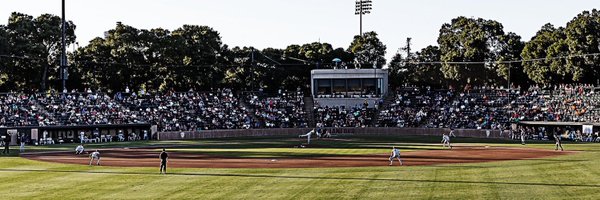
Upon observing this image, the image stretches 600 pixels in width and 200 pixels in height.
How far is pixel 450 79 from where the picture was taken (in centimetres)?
10394

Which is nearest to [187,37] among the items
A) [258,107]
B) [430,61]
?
[258,107]

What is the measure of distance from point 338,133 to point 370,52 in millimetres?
37421

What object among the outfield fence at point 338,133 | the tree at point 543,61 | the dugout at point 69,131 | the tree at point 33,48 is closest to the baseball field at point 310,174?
the dugout at point 69,131

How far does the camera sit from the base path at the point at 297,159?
42.9 metres

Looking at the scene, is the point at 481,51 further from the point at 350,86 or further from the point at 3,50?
the point at 3,50

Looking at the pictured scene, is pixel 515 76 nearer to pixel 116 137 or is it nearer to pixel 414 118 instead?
pixel 414 118

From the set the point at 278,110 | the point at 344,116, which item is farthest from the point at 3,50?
the point at 344,116

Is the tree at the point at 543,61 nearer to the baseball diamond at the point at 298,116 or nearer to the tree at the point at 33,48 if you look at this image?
the baseball diamond at the point at 298,116

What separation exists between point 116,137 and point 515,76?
2162 inches

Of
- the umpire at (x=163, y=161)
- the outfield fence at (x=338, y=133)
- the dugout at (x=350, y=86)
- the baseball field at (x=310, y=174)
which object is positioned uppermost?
the dugout at (x=350, y=86)

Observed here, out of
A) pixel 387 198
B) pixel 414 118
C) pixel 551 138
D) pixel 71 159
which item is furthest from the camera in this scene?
pixel 414 118

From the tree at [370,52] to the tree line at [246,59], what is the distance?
56 centimetres

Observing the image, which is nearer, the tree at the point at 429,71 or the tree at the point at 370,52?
the tree at the point at 429,71

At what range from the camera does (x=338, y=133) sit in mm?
83500
